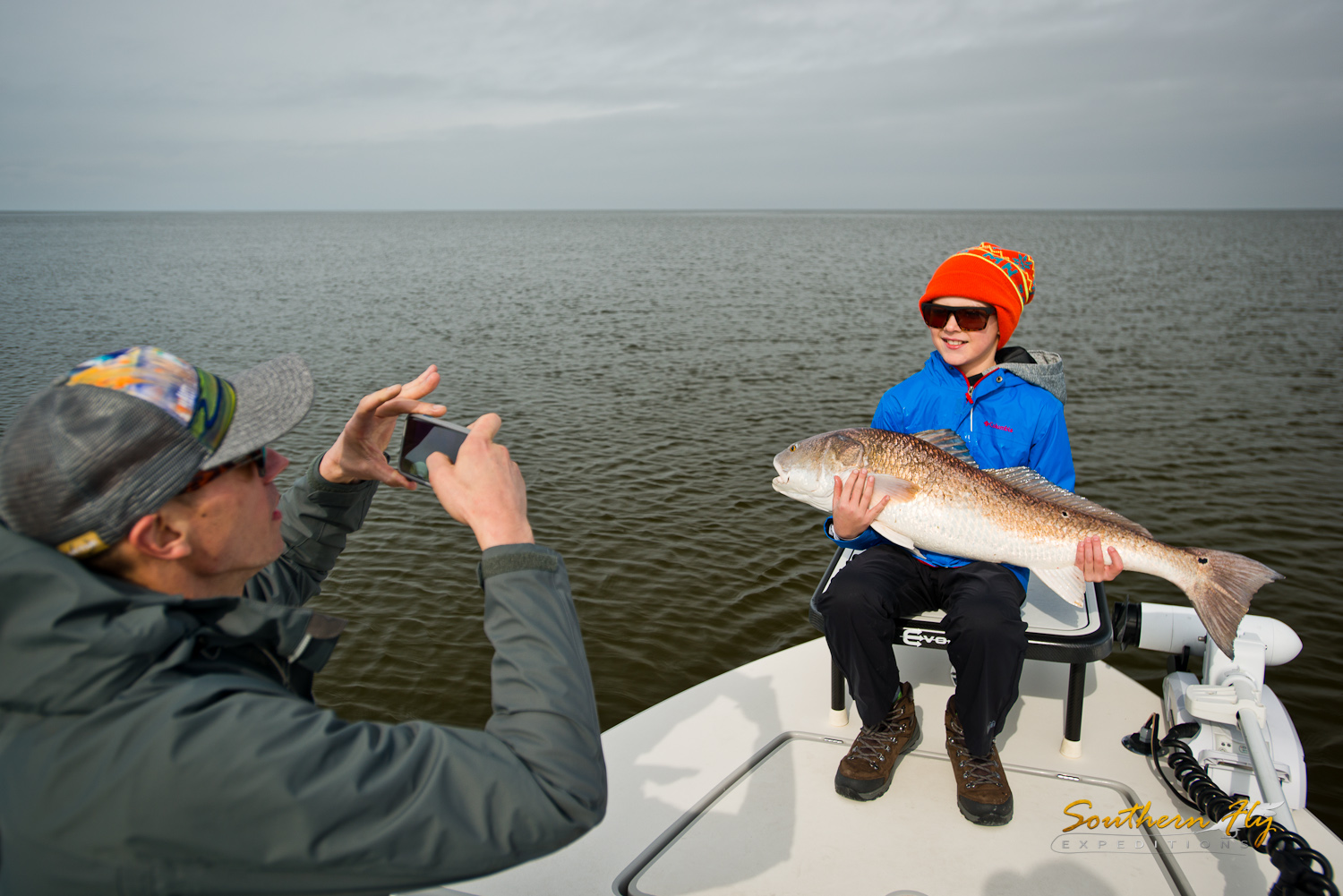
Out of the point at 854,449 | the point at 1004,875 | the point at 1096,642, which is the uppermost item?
the point at 854,449

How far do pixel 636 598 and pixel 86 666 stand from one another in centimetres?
746

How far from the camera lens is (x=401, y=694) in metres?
7.14

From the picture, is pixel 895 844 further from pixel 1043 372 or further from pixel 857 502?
pixel 1043 372

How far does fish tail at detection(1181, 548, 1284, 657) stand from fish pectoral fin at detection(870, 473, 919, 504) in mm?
1092

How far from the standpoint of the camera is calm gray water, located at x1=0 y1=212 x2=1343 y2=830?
7.86 metres

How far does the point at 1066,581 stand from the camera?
366 centimetres

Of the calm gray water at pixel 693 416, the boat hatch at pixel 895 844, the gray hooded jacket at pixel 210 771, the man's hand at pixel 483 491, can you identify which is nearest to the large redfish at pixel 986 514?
the boat hatch at pixel 895 844

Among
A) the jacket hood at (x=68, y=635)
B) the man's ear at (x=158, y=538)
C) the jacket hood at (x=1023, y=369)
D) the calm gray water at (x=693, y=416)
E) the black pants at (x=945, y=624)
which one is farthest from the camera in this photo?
the calm gray water at (x=693, y=416)

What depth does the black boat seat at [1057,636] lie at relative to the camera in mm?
3523

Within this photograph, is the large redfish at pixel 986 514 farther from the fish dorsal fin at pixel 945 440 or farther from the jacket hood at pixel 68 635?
the jacket hood at pixel 68 635

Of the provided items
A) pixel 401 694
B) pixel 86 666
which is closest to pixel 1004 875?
pixel 86 666

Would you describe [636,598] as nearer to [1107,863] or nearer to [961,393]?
[961,393]

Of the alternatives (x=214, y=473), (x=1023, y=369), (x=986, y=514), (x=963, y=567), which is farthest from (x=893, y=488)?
(x=214, y=473)

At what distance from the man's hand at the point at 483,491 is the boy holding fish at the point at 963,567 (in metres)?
2.25
